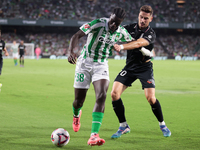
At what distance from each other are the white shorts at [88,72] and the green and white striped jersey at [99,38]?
85 millimetres

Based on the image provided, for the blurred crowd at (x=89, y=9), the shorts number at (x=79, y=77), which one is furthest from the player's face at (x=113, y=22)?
the blurred crowd at (x=89, y=9)

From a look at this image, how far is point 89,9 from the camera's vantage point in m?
51.7

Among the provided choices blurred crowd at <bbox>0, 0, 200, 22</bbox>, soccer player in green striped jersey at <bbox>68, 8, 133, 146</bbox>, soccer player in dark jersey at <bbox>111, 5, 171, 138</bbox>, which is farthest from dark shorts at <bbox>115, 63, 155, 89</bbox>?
blurred crowd at <bbox>0, 0, 200, 22</bbox>

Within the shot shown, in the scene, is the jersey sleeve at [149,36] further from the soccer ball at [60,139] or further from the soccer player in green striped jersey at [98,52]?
the soccer ball at [60,139]

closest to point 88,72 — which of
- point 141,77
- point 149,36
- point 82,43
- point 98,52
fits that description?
point 98,52

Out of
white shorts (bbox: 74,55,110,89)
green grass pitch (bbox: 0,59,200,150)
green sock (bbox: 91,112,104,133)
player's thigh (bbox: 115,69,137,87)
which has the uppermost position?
white shorts (bbox: 74,55,110,89)

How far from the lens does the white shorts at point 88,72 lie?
16.7 ft

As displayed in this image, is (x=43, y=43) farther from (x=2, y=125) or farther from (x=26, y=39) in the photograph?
(x=2, y=125)

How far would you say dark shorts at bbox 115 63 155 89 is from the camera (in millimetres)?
5613

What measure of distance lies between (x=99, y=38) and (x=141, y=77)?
1.20 m

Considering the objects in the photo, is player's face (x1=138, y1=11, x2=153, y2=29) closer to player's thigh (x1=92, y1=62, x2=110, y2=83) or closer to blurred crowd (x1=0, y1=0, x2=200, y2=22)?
player's thigh (x1=92, y1=62, x2=110, y2=83)

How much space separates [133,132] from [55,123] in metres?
1.58

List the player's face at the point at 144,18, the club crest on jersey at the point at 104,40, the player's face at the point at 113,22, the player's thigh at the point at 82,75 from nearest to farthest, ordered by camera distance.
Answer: the player's face at the point at 113,22 < the club crest on jersey at the point at 104,40 < the player's thigh at the point at 82,75 < the player's face at the point at 144,18

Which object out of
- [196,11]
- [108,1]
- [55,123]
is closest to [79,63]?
[55,123]
